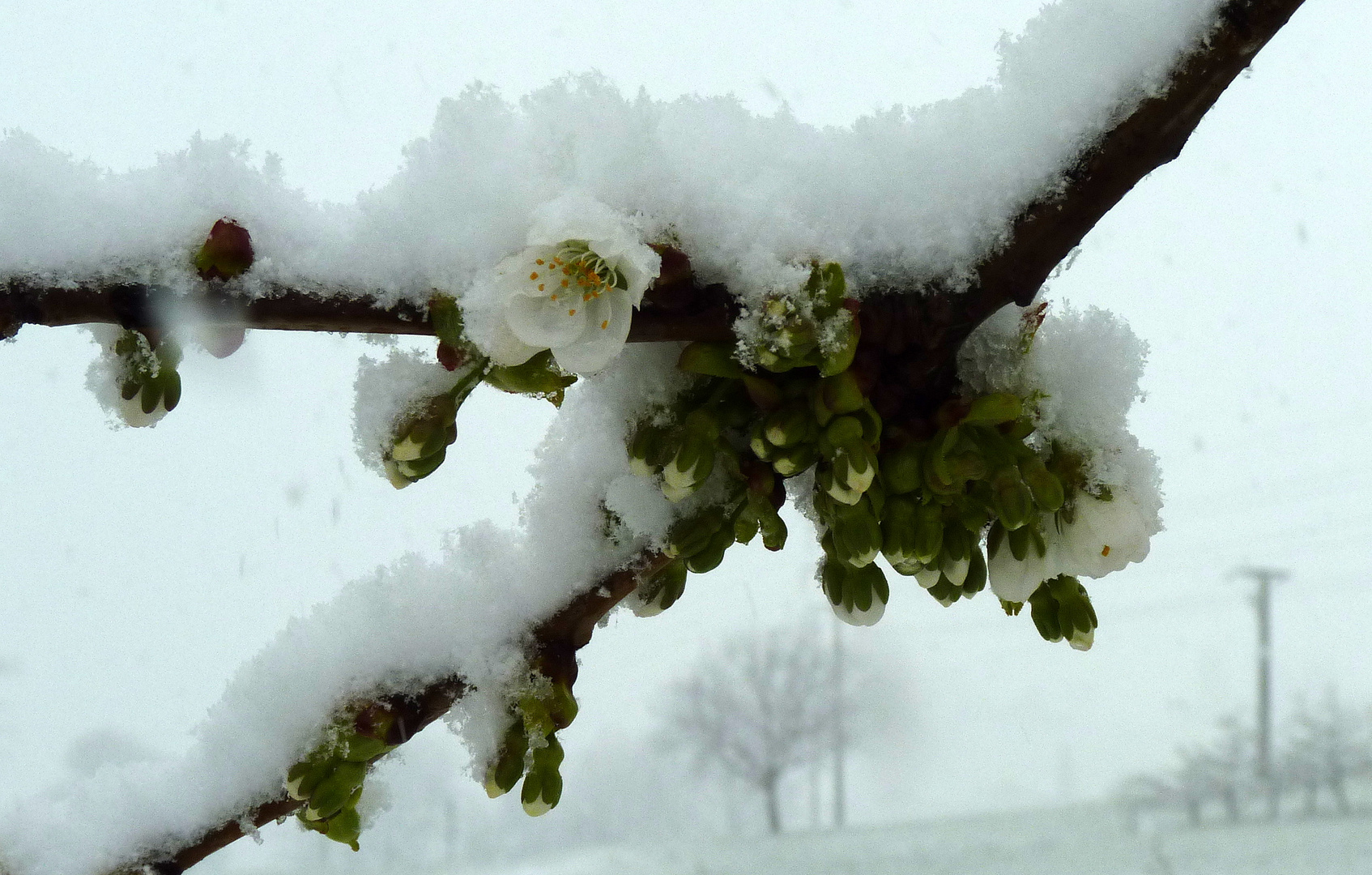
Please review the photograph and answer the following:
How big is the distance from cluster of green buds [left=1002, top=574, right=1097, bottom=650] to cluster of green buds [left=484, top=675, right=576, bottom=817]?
0.77 ft

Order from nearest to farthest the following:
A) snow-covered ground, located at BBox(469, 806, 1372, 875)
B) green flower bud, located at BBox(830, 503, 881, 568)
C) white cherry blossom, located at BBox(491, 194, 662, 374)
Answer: white cherry blossom, located at BBox(491, 194, 662, 374)
green flower bud, located at BBox(830, 503, 881, 568)
snow-covered ground, located at BBox(469, 806, 1372, 875)

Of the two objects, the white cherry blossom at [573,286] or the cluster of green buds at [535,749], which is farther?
the cluster of green buds at [535,749]

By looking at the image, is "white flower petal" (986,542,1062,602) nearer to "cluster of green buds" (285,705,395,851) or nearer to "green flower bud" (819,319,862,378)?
"green flower bud" (819,319,862,378)

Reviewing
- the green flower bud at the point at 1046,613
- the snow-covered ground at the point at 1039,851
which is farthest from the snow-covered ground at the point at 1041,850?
the green flower bud at the point at 1046,613

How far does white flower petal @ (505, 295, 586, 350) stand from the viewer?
0.39m

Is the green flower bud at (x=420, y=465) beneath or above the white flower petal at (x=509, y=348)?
beneath

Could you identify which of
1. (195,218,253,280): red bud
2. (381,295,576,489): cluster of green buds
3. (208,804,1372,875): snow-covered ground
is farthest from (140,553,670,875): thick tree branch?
(208,804,1372,875): snow-covered ground

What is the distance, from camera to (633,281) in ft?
1.28

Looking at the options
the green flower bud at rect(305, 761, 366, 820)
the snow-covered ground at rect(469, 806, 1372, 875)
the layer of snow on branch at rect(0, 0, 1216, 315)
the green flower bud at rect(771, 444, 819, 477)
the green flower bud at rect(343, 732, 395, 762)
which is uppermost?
the layer of snow on branch at rect(0, 0, 1216, 315)

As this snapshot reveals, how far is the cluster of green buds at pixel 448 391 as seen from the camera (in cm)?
41

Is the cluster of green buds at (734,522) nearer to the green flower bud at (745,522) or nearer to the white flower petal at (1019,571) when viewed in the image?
the green flower bud at (745,522)

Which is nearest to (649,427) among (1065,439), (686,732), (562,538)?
(562,538)

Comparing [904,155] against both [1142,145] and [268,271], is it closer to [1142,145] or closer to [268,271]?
[1142,145]

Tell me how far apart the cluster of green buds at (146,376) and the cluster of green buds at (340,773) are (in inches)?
6.8
